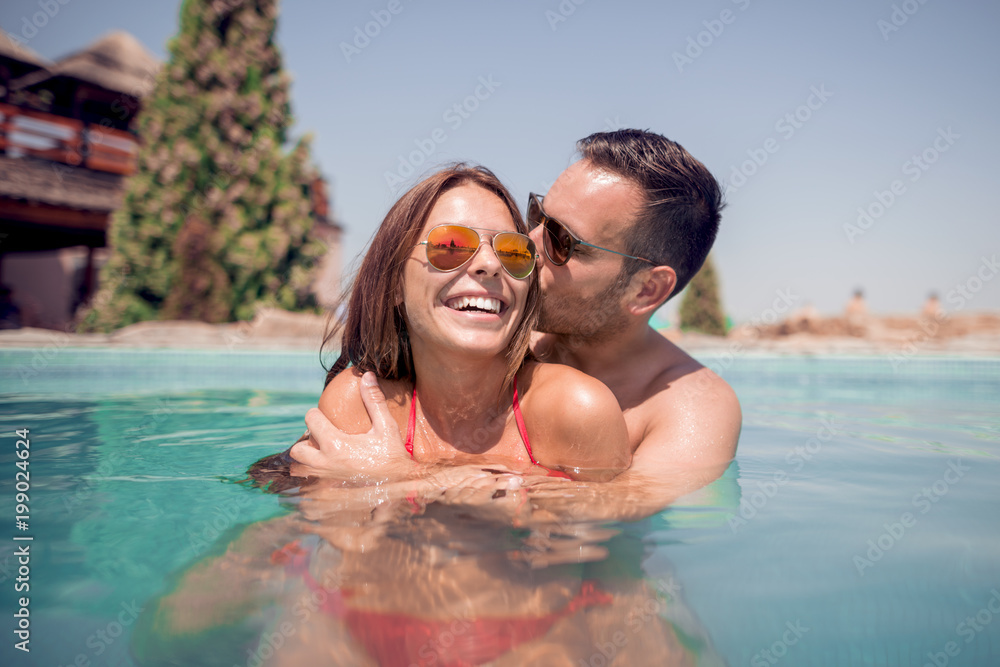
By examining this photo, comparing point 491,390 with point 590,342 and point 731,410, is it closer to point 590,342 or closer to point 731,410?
point 590,342

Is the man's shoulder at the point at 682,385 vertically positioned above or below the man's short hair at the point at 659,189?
below

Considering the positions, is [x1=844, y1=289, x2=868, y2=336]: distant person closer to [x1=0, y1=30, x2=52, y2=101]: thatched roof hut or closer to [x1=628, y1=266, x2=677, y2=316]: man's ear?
[x1=628, y1=266, x2=677, y2=316]: man's ear

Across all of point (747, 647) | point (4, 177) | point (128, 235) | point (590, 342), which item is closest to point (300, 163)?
point (128, 235)

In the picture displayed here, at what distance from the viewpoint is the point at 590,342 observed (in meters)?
3.15

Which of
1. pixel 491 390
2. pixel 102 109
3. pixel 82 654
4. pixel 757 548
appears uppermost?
pixel 102 109

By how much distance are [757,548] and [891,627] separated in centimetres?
51

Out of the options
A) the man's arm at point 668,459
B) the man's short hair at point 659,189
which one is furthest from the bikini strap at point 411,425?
the man's short hair at point 659,189

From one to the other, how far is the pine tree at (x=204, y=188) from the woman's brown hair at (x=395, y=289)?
11655 mm

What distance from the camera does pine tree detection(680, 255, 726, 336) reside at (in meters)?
18.3

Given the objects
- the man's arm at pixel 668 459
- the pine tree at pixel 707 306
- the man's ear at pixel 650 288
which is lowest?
the pine tree at pixel 707 306

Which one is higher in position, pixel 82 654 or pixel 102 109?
pixel 102 109

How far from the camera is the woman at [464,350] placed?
2.23 m

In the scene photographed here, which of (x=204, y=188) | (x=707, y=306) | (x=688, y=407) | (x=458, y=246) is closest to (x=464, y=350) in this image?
(x=458, y=246)

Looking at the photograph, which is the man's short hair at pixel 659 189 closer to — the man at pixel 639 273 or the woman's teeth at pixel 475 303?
the man at pixel 639 273
